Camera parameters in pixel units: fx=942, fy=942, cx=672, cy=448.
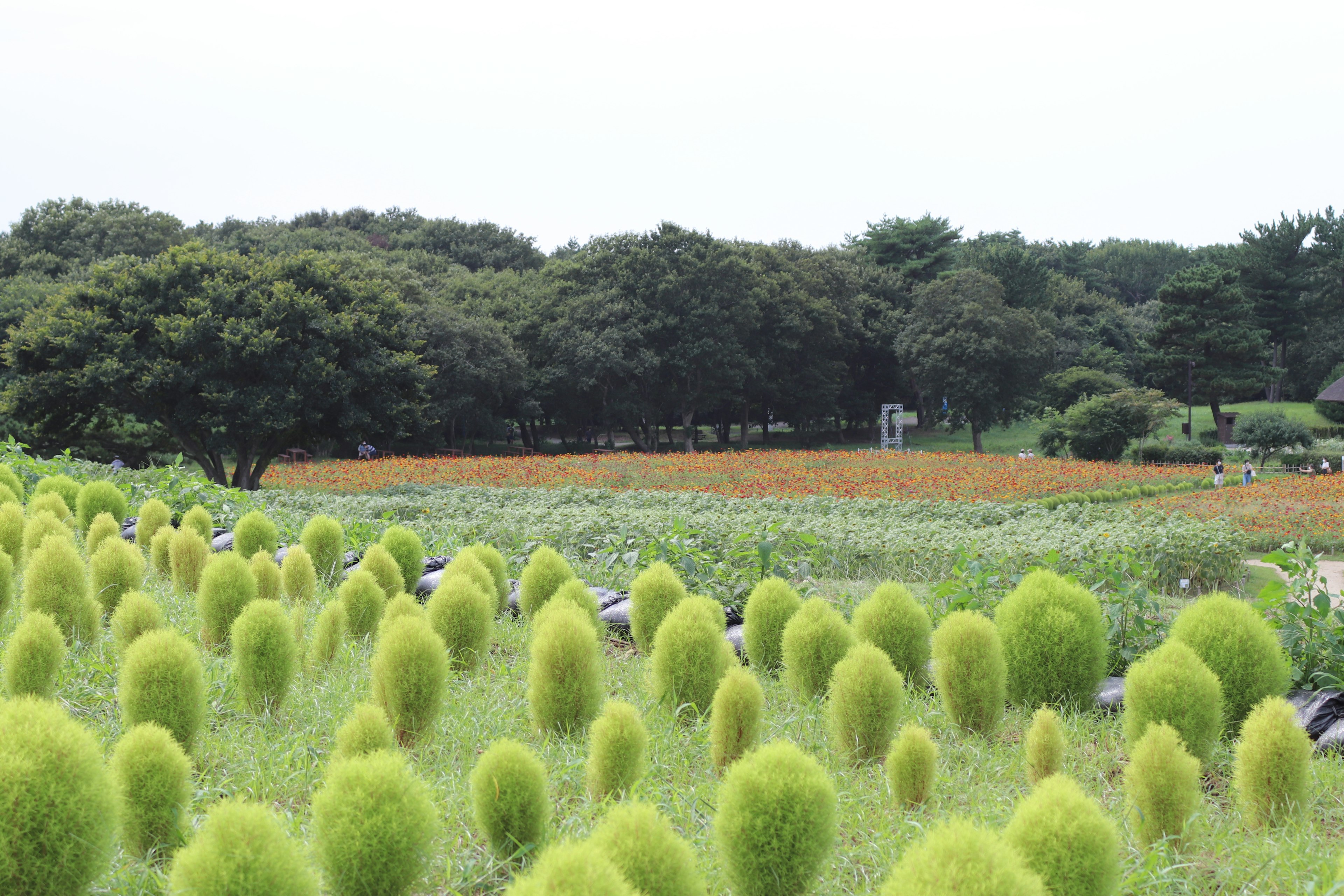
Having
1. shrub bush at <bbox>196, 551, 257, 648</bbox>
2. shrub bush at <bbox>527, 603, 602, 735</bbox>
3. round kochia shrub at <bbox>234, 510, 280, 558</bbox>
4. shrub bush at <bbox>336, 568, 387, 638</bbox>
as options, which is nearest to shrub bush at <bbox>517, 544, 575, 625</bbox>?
shrub bush at <bbox>336, 568, 387, 638</bbox>

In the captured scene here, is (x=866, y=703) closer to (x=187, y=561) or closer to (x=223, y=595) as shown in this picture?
(x=223, y=595)

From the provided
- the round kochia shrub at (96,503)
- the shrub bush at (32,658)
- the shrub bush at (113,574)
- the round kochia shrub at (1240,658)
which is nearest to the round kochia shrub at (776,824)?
the round kochia shrub at (1240,658)

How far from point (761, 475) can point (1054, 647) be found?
13.8 metres

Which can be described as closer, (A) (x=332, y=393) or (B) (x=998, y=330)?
(A) (x=332, y=393)

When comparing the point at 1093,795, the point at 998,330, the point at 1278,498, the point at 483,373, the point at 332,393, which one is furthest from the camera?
the point at 998,330

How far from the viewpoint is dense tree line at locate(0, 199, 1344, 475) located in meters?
16.5

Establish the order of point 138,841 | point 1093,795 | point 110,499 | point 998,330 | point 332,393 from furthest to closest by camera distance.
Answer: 1. point 998,330
2. point 332,393
3. point 110,499
4. point 1093,795
5. point 138,841

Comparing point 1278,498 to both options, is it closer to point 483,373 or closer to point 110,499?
point 110,499

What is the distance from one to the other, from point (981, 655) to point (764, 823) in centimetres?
158

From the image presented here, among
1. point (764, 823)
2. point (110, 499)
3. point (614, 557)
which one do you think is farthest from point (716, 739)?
point (110, 499)

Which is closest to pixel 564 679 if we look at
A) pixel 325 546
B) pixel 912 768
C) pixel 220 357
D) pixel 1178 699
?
pixel 912 768

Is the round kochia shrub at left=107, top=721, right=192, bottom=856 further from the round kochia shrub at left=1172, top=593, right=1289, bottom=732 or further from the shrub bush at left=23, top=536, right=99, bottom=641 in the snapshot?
the round kochia shrub at left=1172, top=593, right=1289, bottom=732

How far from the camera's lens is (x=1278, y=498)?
14.8 meters

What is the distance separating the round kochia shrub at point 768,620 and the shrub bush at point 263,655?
6.26 ft
